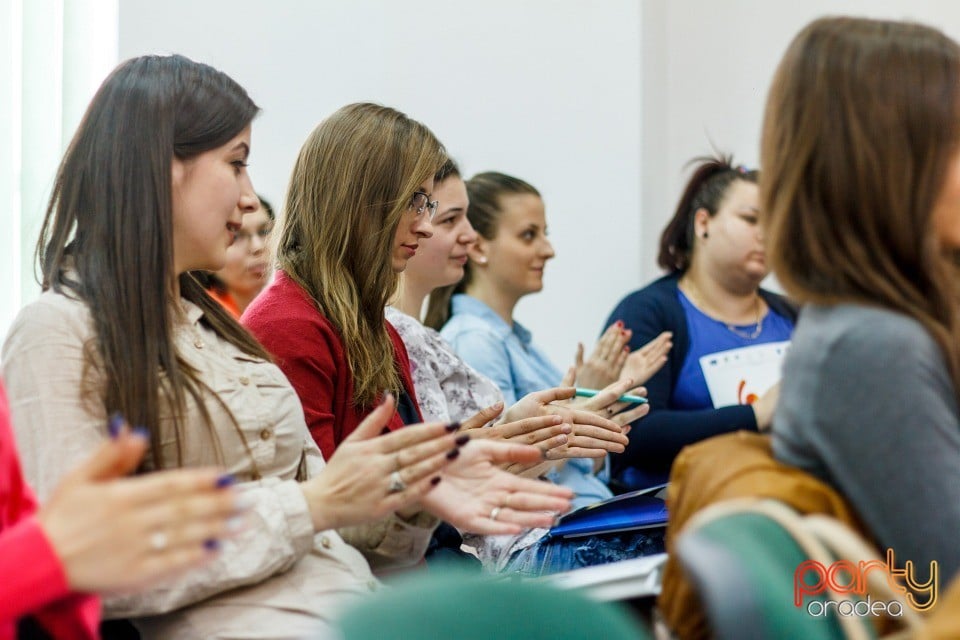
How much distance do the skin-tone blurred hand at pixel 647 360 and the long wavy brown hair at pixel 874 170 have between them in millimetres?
1738

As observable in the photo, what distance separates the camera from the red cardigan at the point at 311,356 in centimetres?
209

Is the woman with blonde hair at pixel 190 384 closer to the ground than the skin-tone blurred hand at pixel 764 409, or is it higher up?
higher up

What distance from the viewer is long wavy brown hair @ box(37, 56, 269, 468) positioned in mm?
1603

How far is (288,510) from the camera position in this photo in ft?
5.13

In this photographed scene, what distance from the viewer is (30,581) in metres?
1.08

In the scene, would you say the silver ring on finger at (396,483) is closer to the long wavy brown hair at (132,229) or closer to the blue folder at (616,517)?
the long wavy brown hair at (132,229)

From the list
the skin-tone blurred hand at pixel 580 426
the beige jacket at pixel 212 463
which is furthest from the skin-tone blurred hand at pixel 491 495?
the skin-tone blurred hand at pixel 580 426

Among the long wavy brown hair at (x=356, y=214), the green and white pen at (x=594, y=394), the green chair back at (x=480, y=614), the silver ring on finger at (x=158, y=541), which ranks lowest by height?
the green and white pen at (x=594, y=394)

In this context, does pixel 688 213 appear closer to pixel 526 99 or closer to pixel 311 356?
pixel 526 99

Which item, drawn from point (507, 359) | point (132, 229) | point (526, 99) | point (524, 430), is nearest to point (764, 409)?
point (507, 359)

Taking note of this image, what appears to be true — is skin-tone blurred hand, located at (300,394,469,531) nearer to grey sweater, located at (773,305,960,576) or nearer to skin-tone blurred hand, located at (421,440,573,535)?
skin-tone blurred hand, located at (421,440,573,535)

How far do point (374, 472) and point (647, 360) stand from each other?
67.6 inches

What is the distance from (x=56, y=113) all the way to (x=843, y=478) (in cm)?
253

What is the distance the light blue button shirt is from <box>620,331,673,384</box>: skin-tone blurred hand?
0.27 m
